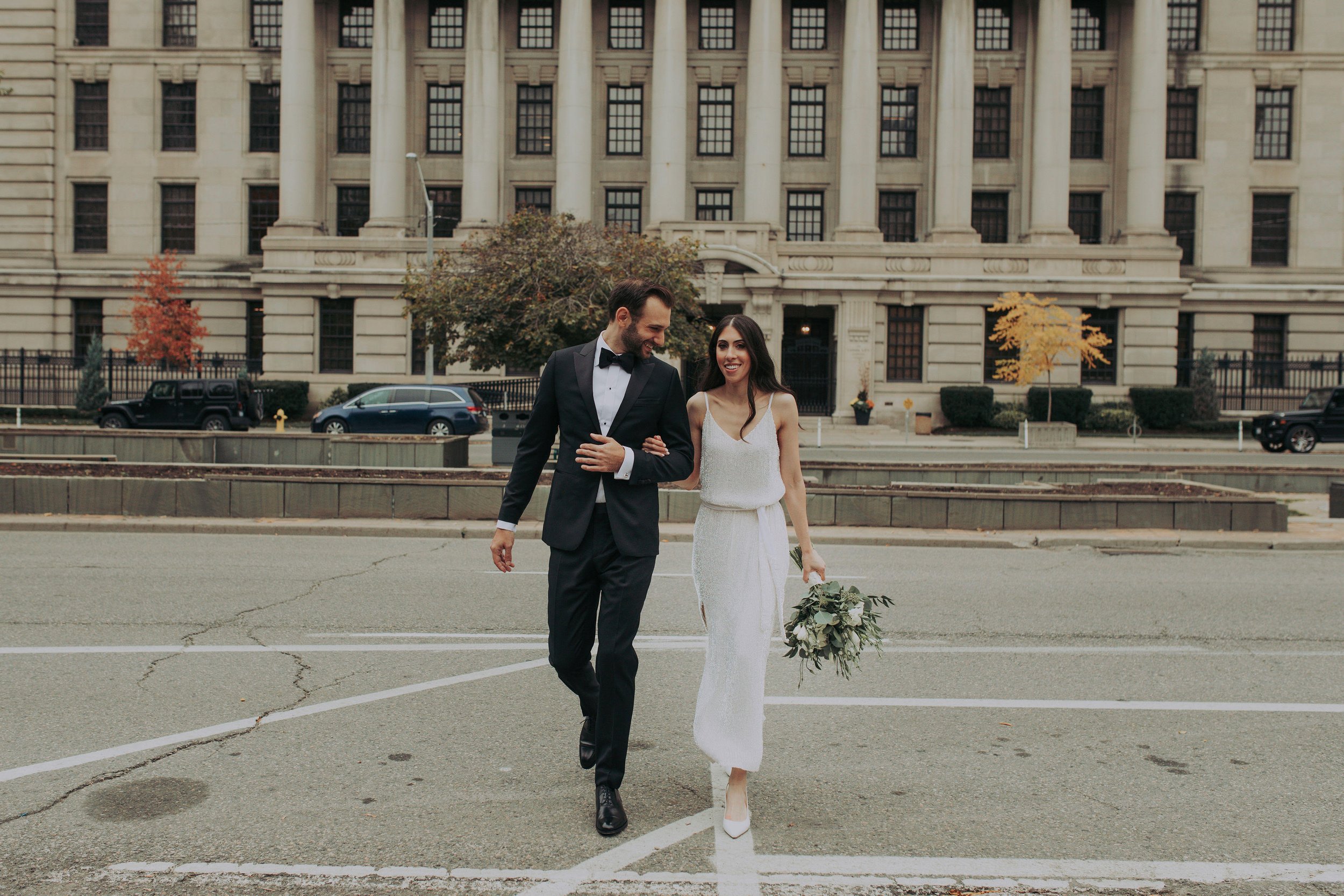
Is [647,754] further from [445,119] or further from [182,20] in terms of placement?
[182,20]

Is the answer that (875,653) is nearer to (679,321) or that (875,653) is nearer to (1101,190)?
(679,321)

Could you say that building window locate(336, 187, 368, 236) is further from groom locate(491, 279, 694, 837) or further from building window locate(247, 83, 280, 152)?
groom locate(491, 279, 694, 837)

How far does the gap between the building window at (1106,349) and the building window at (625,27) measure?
73.4 feet

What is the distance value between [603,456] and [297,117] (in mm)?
43895

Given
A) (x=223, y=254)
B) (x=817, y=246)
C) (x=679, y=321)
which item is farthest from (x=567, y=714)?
(x=223, y=254)

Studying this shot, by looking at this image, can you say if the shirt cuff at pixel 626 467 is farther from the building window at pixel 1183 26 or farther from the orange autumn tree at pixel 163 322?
the building window at pixel 1183 26

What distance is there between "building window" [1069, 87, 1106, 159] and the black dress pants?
46.9 m

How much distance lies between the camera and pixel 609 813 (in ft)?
14.1

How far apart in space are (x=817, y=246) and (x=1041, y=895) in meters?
38.7

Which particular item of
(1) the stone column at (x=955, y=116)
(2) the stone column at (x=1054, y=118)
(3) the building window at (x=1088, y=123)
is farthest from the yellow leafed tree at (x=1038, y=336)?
(3) the building window at (x=1088, y=123)

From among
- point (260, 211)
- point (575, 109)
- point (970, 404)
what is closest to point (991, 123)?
point (970, 404)

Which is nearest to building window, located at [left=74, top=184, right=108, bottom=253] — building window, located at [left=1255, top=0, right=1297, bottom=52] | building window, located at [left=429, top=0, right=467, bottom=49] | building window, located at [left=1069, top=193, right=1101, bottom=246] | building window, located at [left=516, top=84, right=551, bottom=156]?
building window, located at [left=429, top=0, right=467, bottom=49]

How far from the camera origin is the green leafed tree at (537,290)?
24.0 meters

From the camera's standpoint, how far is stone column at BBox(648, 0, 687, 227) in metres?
42.8
